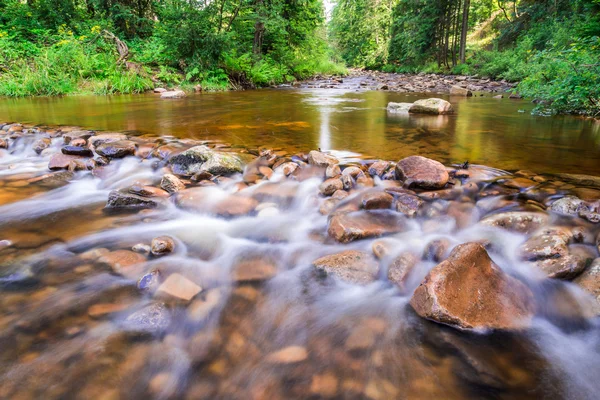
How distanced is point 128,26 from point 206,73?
7440 millimetres

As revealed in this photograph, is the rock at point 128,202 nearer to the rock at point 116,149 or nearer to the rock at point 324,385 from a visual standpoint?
the rock at point 116,149

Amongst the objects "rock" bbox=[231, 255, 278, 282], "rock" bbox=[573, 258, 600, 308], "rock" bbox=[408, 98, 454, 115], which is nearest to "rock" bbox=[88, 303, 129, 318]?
"rock" bbox=[231, 255, 278, 282]

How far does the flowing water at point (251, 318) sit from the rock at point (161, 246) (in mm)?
49

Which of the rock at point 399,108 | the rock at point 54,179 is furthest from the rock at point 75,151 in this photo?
the rock at point 399,108

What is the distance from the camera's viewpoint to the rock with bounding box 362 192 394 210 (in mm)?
2920

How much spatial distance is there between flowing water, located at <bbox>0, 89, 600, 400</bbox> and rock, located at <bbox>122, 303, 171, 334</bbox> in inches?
0.4

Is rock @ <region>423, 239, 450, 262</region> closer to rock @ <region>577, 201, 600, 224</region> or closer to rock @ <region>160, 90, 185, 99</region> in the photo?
rock @ <region>577, 201, 600, 224</region>

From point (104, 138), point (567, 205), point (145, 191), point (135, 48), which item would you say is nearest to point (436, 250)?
point (567, 205)

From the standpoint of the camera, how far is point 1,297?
1.93 metres

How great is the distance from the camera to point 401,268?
7.20 ft

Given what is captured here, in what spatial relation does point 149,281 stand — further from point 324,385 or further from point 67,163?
point 67,163

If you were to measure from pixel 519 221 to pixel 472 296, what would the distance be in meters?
1.05

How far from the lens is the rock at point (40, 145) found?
15.6 ft

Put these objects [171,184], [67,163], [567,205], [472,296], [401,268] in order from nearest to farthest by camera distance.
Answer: [472,296] < [401,268] < [567,205] < [171,184] < [67,163]
